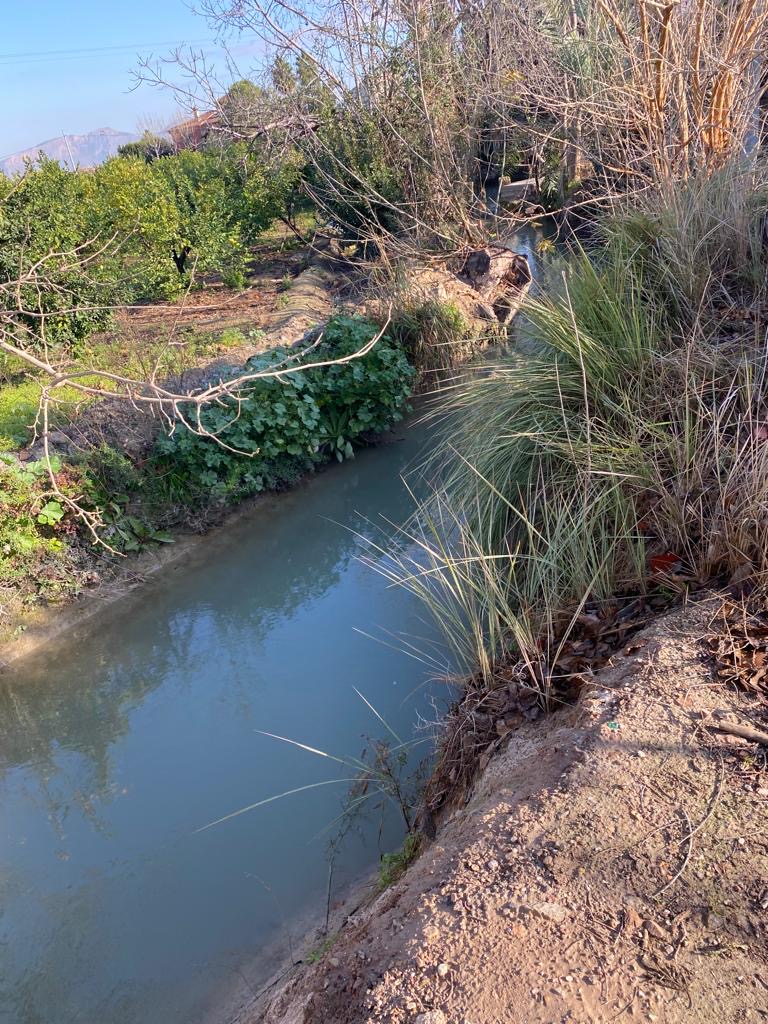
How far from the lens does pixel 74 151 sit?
10383 millimetres

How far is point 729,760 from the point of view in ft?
7.62

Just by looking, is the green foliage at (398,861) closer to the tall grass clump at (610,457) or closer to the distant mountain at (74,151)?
the tall grass clump at (610,457)

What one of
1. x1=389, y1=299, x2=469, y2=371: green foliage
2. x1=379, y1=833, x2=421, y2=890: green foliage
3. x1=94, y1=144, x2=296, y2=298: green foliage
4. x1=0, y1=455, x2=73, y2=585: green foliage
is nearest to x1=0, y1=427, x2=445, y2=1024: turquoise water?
x1=379, y1=833, x2=421, y2=890: green foliage

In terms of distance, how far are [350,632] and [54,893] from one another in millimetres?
2345

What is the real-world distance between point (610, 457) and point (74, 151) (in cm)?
961

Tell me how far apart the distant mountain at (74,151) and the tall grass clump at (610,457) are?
436 centimetres

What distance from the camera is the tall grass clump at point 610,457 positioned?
324 cm

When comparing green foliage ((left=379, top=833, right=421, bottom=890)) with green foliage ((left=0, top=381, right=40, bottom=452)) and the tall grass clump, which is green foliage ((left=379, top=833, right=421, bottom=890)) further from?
green foliage ((left=0, top=381, right=40, bottom=452))

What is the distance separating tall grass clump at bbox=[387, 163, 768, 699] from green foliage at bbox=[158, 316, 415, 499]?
267 cm

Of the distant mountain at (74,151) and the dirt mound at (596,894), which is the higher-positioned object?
the distant mountain at (74,151)

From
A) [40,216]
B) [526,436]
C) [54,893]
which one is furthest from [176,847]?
[40,216]

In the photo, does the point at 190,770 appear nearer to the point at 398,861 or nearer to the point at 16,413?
the point at 398,861

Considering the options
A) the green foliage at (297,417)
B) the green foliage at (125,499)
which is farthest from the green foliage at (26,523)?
the green foliage at (297,417)

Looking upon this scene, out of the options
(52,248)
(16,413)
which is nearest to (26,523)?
(16,413)
